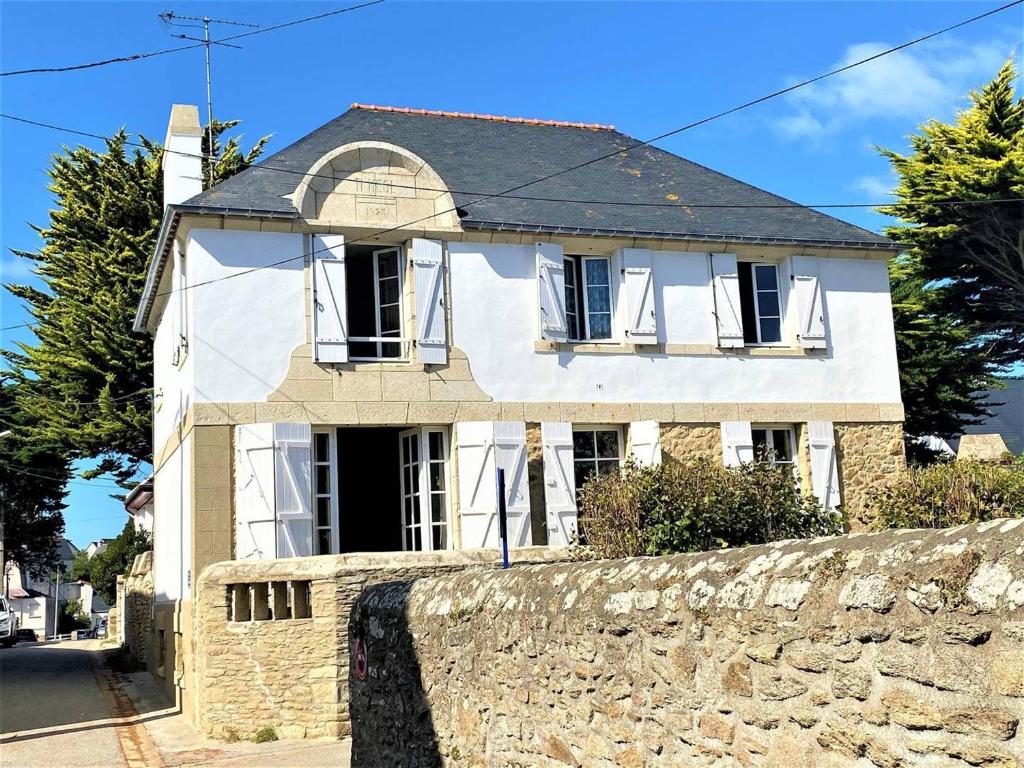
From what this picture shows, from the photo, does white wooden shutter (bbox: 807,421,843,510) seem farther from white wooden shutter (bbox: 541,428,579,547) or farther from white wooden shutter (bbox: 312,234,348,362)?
white wooden shutter (bbox: 312,234,348,362)

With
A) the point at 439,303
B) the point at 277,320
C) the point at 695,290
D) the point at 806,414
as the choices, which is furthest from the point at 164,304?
the point at 806,414

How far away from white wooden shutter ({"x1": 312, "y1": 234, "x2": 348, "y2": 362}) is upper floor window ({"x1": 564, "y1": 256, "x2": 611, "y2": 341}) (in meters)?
3.22

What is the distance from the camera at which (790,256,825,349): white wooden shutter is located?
15672 mm

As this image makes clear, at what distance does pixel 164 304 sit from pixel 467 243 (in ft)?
18.7

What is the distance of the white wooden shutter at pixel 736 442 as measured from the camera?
15.0 metres

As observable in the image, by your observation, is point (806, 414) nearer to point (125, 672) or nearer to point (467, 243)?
point (467, 243)

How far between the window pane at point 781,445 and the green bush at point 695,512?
395cm

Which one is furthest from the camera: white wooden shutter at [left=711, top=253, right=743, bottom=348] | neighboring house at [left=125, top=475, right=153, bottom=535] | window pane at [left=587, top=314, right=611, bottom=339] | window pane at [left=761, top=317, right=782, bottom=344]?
neighboring house at [left=125, top=475, right=153, bottom=535]

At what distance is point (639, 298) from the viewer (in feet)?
49.2

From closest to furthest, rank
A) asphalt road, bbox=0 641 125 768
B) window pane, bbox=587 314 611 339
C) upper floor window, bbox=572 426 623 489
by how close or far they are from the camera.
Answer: asphalt road, bbox=0 641 125 768, upper floor window, bbox=572 426 623 489, window pane, bbox=587 314 611 339

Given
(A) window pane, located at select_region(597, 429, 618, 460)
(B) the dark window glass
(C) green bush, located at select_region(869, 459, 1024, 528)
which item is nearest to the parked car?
(A) window pane, located at select_region(597, 429, 618, 460)

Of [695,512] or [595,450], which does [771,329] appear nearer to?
[595,450]

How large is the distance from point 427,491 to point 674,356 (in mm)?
3939

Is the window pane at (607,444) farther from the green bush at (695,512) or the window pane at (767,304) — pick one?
the green bush at (695,512)
